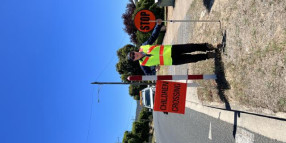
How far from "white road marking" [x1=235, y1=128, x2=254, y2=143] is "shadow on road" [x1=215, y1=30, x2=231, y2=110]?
28.3 inches

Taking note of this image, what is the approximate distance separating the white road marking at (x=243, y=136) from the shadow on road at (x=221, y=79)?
0.72 metres

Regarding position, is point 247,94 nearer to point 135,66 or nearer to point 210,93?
point 210,93

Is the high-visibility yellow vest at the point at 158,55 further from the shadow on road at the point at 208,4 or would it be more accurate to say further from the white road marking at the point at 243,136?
the white road marking at the point at 243,136

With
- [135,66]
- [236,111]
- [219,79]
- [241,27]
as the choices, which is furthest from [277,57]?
[135,66]

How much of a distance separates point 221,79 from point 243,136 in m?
1.70

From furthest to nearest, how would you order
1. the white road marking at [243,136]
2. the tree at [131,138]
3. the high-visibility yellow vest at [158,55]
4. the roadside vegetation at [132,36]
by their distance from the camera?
the tree at [131,138]
the roadside vegetation at [132,36]
the high-visibility yellow vest at [158,55]
the white road marking at [243,136]

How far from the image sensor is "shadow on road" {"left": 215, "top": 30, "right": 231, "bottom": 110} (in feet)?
21.1

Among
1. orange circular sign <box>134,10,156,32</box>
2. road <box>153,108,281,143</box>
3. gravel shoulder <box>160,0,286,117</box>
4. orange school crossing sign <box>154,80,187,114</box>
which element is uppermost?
orange circular sign <box>134,10,156,32</box>

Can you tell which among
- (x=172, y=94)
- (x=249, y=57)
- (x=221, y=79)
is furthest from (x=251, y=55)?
(x=172, y=94)

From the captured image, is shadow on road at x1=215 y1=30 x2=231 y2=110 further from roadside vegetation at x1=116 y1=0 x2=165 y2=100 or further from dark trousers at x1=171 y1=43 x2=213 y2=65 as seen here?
roadside vegetation at x1=116 y1=0 x2=165 y2=100

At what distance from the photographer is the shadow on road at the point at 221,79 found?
6.44 meters

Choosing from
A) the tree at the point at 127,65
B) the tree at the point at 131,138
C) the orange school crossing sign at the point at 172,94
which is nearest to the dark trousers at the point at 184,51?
the orange school crossing sign at the point at 172,94

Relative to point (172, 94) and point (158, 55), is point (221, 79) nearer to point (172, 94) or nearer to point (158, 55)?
point (172, 94)

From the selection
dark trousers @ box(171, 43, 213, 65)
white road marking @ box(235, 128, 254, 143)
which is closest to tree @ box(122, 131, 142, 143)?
dark trousers @ box(171, 43, 213, 65)
